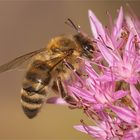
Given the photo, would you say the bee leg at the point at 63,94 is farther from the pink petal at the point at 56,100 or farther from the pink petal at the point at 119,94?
the pink petal at the point at 119,94

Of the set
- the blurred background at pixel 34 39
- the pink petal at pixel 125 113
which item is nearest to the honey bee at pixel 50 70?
the pink petal at pixel 125 113

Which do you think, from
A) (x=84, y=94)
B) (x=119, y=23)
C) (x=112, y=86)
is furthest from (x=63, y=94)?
(x=119, y=23)

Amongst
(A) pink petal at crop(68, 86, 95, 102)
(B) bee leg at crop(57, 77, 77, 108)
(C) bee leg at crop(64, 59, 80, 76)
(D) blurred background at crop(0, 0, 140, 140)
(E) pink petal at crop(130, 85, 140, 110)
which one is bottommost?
(E) pink petal at crop(130, 85, 140, 110)

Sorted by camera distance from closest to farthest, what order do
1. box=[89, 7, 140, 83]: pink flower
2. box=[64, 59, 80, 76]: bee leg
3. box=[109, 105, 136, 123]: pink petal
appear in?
box=[109, 105, 136, 123]: pink petal < box=[89, 7, 140, 83]: pink flower < box=[64, 59, 80, 76]: bee leg

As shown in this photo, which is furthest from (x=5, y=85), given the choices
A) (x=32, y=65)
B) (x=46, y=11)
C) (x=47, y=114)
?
(x=32, y=65)

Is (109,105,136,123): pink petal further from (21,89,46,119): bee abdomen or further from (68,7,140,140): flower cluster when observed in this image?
(21,89,46,119): bee abdomen

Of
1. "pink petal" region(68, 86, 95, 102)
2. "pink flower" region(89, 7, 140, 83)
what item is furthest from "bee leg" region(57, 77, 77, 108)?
"pink flower" region(89, 7, 140, 83)

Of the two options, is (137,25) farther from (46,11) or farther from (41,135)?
(46,11)
